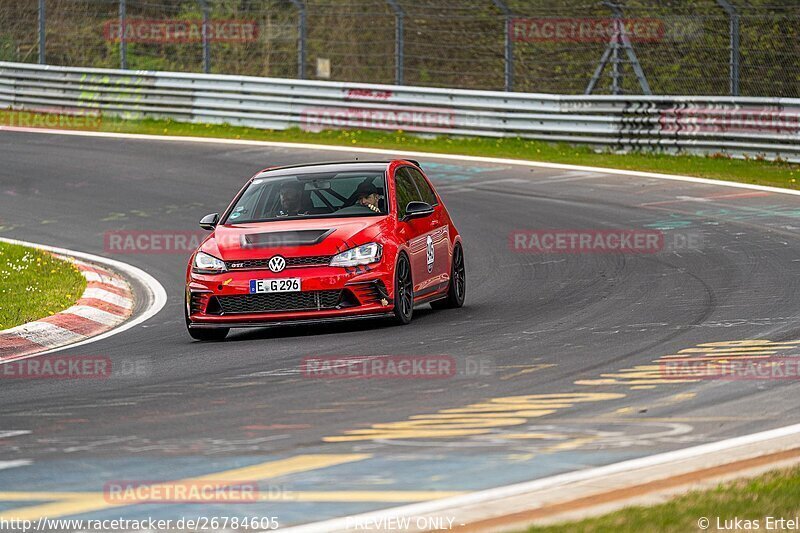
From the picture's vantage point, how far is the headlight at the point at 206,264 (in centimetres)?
1144

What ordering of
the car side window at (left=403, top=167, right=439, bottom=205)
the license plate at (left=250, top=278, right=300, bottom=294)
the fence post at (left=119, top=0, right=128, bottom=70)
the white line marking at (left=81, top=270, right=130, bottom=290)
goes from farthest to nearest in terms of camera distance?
the fence post at (left=119, top=0, right=128, bottom=70) → the white line marking at (left=81, top=270, right=130, bottom=290) → the car side window at (left=403, top=167, right=439, bottom=205) → the license plate at (left=250, top=278, right=300, bottom=294)

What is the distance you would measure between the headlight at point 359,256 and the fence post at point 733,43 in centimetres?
1413

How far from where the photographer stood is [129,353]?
1073cm

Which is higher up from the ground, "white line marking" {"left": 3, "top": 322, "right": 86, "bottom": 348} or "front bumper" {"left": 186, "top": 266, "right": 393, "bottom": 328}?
"front bumper" {"left": 186, "top": 266, "right": 393, "bottom": 328}

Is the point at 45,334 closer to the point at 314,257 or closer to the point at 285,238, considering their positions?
the point at 285,238

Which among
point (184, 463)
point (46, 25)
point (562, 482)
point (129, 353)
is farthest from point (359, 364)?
point (46, 25)

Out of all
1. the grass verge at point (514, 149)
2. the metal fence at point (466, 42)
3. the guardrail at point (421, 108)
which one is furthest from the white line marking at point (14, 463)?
the metal fence at point (466, 42)

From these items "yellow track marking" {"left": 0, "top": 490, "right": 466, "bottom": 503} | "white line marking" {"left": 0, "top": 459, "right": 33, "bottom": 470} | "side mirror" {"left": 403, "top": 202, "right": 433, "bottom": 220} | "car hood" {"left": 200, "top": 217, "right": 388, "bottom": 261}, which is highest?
"side mirror" {"left": 403, "top": 202, "right": 433, "bottom": 220}

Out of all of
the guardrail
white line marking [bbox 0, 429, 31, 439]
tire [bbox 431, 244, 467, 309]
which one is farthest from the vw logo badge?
the guardrail

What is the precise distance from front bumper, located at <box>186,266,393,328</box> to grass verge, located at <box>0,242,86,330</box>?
2.08 metres

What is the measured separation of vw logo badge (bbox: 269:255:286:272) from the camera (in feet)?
37.0

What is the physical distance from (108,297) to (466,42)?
1670 centimetres

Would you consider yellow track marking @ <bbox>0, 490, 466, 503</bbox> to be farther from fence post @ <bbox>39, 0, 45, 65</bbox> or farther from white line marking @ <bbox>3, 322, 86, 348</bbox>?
fence post @ <bbox>39, 0, 45, 65</bbox>

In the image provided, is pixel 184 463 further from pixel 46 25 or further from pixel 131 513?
pixel 46 25
